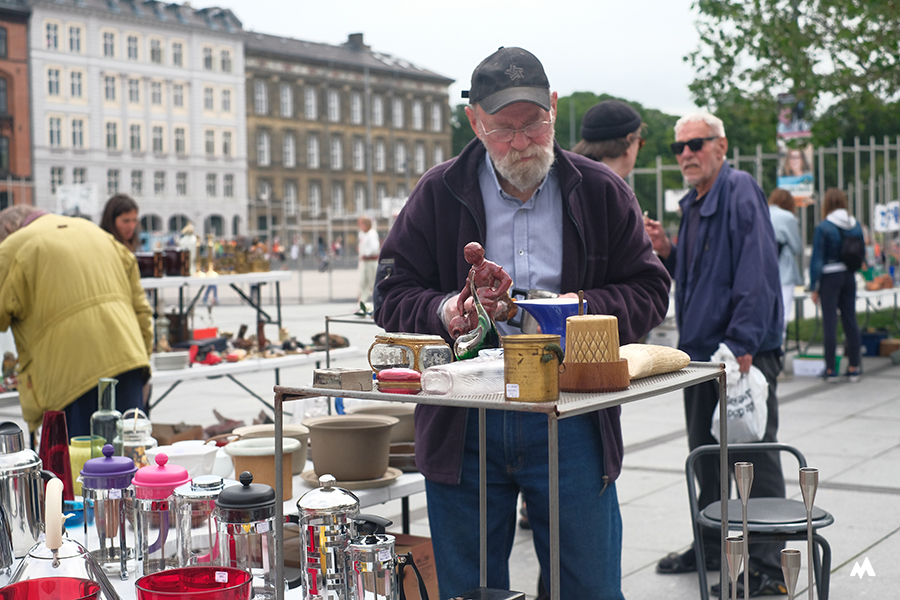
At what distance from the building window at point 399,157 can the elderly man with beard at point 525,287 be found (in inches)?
2773

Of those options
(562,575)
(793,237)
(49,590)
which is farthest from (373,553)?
(793,237)

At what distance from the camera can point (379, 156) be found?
71375 mm

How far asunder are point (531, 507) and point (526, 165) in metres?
0.87

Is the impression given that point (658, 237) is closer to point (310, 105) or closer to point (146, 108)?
point (146, 108)

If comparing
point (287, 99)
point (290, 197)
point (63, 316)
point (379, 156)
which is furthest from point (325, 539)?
point (379, 156)

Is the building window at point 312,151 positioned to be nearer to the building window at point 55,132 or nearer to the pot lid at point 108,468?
the building window at point 55,132

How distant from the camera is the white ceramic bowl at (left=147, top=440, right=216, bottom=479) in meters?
2.69

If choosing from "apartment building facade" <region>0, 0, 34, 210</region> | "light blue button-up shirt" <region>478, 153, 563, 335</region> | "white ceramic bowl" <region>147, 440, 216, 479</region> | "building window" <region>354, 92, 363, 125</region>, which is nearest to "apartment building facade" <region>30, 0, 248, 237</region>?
"apartment building facade" <region>0, 0, 34, 210</region>

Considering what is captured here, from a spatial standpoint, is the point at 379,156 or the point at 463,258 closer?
the point at 463,258

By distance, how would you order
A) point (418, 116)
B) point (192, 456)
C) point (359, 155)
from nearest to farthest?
point (192, 456) → point (359, 155) → point (418, 116)

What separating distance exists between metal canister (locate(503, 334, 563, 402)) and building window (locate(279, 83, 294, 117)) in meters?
65.9

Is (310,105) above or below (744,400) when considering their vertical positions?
above

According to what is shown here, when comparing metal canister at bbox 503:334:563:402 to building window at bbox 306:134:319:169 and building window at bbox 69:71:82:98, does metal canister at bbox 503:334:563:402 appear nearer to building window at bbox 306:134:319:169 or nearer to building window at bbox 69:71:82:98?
building window at bbox 69:71:82:98

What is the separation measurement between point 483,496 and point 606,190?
0.82m
